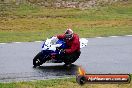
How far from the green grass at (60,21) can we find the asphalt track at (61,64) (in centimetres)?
272

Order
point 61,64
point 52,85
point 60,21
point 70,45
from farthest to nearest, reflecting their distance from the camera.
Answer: point 60,21, point 61,64, point 70,45, point 52,85

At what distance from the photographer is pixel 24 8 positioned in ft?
117

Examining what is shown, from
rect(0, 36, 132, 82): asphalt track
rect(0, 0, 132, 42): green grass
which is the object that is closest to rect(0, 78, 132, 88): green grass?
rect(0, 36, 132, 82): asphalt track

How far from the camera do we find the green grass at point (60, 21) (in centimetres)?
2603

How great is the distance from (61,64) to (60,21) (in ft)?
47.2

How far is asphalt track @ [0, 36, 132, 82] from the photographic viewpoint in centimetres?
1577

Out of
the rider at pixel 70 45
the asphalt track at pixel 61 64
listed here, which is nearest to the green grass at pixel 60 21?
the asphalt track at pixel 61 64

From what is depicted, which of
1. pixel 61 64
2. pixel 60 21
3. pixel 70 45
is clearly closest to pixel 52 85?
pixel 70 45

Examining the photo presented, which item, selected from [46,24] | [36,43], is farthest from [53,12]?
[36,43]

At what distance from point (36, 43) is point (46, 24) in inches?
327

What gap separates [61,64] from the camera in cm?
1758

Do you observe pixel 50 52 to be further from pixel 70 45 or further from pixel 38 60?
pixel 70 45

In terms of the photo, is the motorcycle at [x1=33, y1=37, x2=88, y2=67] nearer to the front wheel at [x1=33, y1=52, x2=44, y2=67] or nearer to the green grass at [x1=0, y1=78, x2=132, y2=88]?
the front wheel at [x1=33, y1=52, x2=44, y2=67]

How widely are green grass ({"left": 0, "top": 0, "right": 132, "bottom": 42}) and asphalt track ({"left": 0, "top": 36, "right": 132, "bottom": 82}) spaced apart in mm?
2717
